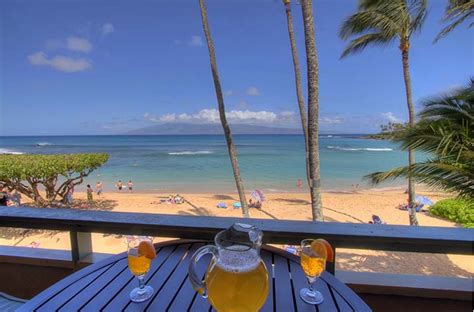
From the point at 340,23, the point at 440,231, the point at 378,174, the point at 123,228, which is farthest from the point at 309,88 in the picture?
the point at 340,23

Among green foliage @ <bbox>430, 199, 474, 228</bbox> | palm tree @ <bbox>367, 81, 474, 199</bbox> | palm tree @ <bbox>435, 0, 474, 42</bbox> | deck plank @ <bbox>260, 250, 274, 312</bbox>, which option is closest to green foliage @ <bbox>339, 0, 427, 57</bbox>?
palm tree @ <bbox>435, 0, 474, 42</bbox>

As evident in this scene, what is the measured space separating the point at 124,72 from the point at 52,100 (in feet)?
32.7

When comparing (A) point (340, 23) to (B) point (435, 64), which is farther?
(B) point (435, 64)

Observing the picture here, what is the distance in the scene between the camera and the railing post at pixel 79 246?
1.25 meters

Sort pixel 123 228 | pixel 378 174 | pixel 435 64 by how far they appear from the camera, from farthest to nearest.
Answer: pixel 435 64
pixel 378 174
pixel 123 228

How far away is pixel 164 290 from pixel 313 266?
43 cm

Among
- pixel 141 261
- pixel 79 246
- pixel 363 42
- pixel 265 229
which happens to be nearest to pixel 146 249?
pixel 141 261

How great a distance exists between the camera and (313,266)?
2.41ft

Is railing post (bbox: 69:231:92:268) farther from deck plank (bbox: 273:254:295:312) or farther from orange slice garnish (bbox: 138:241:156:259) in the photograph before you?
deck plank (bbox: 273:254:295:312)

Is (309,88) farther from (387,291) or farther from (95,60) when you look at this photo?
(95,60)

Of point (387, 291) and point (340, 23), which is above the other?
point (340, 23)

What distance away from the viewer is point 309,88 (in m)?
3.87

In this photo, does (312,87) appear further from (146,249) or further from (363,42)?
(363,42)

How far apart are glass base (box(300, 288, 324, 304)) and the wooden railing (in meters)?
0.28
